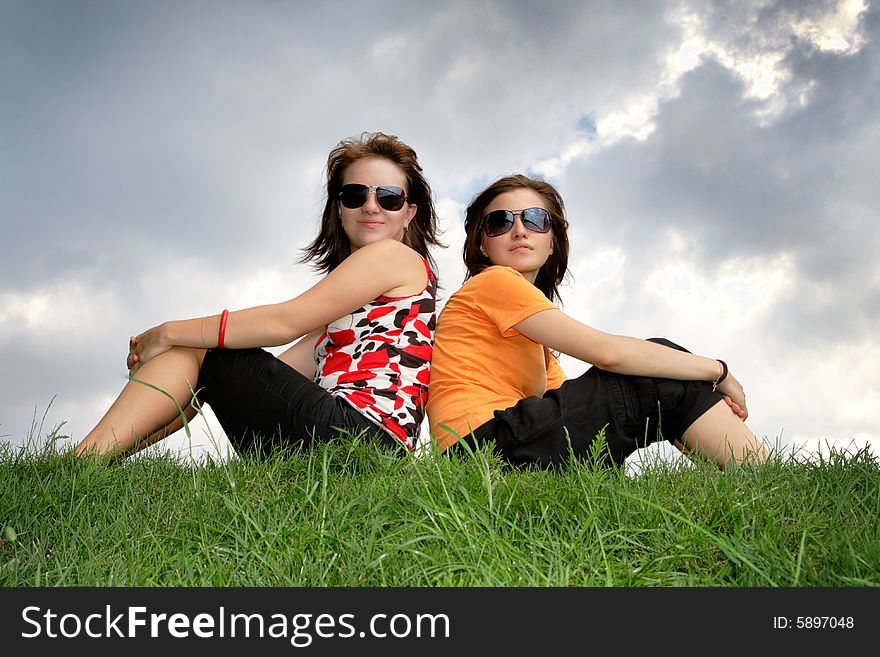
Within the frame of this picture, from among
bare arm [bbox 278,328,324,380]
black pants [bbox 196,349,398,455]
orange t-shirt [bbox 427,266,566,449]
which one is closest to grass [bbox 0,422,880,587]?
black pants [bbox 196,349,398,455]

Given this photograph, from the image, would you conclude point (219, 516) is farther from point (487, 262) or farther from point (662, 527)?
point (487, 262)

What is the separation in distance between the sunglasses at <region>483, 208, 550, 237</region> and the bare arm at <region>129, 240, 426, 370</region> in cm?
81

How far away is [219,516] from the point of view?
9.09 ft

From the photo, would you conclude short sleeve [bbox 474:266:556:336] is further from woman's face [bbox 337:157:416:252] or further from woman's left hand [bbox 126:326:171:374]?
woman's left hand [bbox 126:326:171:374]

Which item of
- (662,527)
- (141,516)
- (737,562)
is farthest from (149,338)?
(737,562)

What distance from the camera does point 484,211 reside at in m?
4.55

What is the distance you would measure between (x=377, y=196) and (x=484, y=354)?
1.12 m

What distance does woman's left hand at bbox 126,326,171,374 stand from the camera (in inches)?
151

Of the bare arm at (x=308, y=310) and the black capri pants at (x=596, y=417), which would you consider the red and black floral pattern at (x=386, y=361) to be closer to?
the bare arm at (x=308, y=310)

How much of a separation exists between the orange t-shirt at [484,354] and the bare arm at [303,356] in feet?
2.74

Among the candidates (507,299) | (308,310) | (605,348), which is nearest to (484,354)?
(507,299)

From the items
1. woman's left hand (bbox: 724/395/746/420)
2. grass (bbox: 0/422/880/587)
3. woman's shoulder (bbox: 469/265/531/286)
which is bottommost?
grass (bbox: 0/422/880/587)

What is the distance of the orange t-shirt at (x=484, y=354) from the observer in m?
3.66
